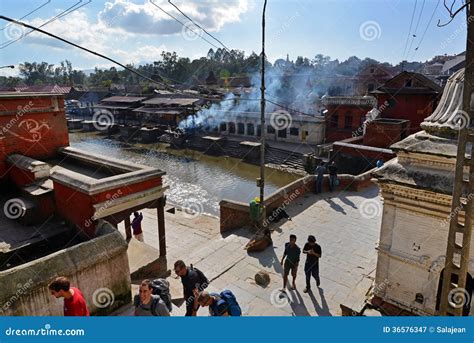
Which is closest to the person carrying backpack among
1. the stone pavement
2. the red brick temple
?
the stone pavement

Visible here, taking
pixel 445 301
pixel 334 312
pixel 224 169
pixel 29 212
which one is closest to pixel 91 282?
pixel 29 212

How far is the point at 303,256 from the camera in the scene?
9875 mm

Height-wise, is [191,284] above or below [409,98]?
below

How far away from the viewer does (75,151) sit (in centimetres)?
Result: 1111

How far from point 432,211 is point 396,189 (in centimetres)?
70

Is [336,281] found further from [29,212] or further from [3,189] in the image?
[3,189]

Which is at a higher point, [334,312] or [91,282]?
[91,282]

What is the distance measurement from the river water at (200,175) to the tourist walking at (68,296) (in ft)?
40.0

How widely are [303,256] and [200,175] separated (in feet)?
66.7

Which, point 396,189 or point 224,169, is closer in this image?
point 396,189

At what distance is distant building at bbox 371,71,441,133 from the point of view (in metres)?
24.2

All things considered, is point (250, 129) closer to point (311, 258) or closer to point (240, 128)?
point (240, 128)

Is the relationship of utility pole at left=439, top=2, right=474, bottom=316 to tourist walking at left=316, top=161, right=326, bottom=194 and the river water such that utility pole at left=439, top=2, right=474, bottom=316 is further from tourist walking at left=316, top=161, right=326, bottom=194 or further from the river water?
the river water

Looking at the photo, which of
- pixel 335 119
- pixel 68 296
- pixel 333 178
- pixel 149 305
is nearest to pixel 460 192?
pixel 149 305
